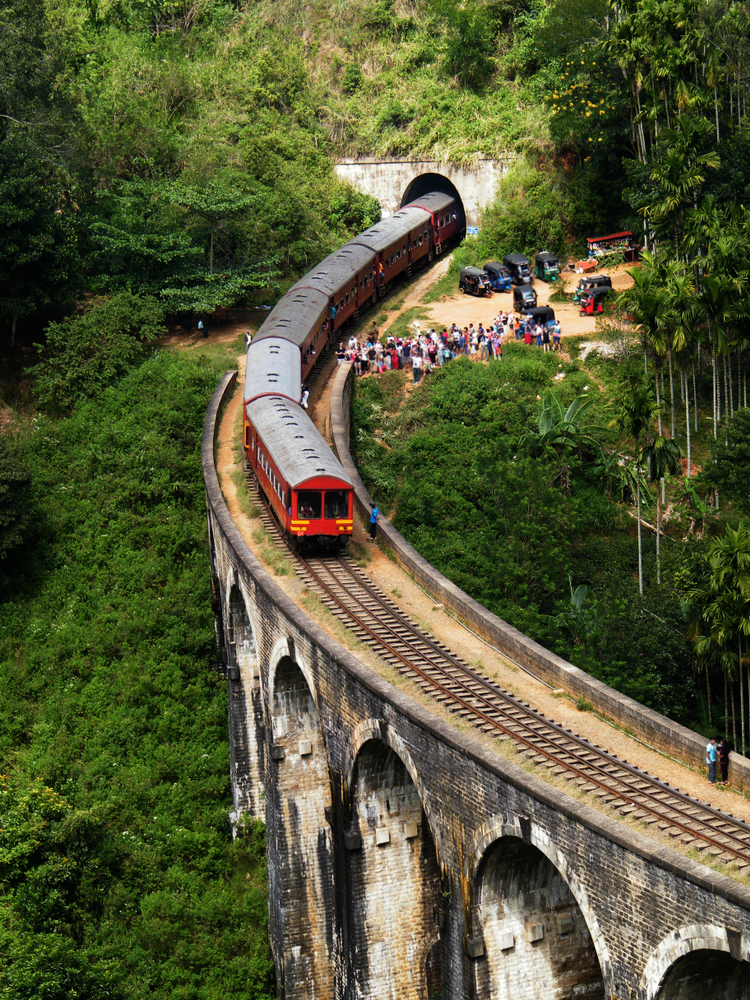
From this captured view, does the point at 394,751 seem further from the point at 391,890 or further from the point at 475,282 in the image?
the point at 475,282

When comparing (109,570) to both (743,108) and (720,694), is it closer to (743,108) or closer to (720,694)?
(720,694)

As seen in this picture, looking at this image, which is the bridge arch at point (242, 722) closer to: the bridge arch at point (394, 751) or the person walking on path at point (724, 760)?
the bridge arch at point (394, 751)

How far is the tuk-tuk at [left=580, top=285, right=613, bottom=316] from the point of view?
5522 cm

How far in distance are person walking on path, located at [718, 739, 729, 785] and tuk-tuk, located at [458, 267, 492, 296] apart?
38154 millimetres

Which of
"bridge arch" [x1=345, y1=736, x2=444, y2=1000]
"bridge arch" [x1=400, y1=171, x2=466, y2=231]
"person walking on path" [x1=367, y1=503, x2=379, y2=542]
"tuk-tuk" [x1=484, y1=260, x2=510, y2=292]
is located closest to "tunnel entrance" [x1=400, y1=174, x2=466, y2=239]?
"bridge arch" [x1=400, y1=171, x2=466, y2=231]

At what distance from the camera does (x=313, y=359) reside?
49.9 m

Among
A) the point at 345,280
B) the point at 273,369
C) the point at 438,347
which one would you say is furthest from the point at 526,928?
the point at 345,280

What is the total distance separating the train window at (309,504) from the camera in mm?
35562

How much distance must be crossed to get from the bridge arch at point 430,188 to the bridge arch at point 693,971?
51.1m

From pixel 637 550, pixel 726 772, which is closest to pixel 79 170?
pixel 637 550

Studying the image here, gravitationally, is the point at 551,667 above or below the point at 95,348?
below

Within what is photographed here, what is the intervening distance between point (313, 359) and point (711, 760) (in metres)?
30.0

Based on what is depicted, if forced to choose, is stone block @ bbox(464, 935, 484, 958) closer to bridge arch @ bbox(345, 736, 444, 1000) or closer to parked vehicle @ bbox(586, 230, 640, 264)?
bridge arch @ bbox(345, 736, 444, 1000)

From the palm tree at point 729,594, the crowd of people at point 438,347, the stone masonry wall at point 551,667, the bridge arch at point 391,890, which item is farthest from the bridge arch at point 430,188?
the bridge arch at point 391,890
